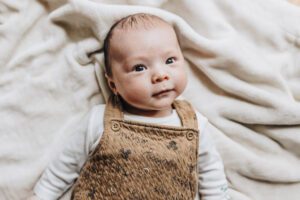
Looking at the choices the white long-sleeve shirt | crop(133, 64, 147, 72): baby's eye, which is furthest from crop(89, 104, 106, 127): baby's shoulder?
crop(133, 64, 147, 72): baby's eye

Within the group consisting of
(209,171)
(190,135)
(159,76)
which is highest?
(159,76)

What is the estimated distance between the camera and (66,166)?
1.06 meters

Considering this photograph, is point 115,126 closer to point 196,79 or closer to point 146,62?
point 146,62

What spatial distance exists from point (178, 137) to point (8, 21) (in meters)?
0.49

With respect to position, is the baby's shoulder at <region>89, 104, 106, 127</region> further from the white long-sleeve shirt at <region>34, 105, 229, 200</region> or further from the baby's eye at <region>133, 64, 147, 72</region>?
the baby's eye at <region>133, 64, 147, 72</region>

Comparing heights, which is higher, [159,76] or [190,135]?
[159,76]

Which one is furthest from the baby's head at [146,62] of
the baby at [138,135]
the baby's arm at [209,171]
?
the baby's arm at [209,171]

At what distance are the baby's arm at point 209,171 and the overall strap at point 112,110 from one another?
0.19m

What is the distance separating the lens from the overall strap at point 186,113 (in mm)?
1049

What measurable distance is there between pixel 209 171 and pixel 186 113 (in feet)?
0.49

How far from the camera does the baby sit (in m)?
1.00

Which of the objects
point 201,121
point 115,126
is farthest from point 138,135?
point 201,121

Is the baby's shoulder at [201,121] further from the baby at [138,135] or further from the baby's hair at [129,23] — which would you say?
the baby's hair at [129,23]

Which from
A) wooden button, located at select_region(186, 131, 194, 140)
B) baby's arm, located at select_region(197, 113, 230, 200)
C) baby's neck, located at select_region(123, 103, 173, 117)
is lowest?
baby's arm, located at select_region(197, 113, 230, 200)
